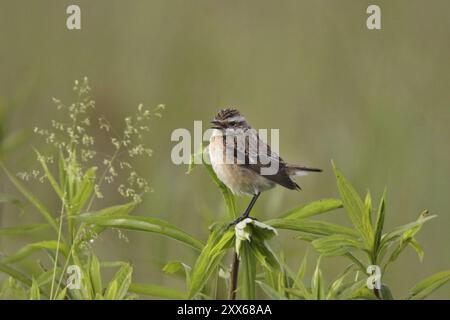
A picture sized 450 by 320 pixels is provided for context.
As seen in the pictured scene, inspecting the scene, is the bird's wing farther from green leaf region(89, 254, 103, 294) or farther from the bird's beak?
green leaf region(89, 254, 103, 294)

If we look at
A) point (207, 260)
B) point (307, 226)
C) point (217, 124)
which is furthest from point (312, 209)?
point (217, 124)

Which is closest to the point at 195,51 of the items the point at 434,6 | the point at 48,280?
the point at 434,6

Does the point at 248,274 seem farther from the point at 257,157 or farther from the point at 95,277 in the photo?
the point at 257,157

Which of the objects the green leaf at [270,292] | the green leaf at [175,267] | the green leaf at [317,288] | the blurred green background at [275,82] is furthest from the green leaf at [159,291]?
the blurred green background at [275,82]

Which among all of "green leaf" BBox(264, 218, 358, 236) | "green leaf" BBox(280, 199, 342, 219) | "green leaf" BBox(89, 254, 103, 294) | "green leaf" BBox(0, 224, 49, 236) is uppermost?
"green leaf" BBox(280, 199, 342, 219)

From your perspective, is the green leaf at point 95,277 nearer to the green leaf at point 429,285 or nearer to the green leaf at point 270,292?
the green leaf at point 270,292

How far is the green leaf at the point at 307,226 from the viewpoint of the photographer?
198 centimetres

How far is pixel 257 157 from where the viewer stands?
114 inches

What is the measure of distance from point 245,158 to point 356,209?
932 mm

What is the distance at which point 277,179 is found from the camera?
2.89 meters

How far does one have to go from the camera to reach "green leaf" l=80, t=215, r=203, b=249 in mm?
1984

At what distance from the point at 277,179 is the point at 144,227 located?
3.24ft

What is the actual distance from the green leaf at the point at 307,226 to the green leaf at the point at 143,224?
22 cm

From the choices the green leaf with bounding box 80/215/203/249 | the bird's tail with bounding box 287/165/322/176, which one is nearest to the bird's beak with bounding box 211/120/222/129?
the bird's tail with bounding box 287/165/322/176
